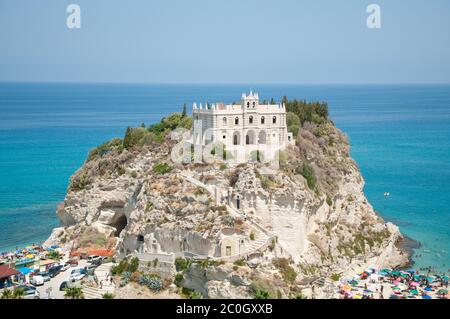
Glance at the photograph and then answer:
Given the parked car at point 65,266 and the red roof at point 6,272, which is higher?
the red roof at point 6,272

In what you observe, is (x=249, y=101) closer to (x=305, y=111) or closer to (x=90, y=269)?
(x=305, y=111)

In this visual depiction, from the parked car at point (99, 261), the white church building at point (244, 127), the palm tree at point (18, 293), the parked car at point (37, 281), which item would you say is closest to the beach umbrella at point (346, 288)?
the white church building at point (244, 127)

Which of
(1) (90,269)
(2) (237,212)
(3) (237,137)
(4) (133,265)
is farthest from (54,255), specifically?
(3) (237,137)

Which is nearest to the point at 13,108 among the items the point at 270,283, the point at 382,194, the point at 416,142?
the point at 416,142

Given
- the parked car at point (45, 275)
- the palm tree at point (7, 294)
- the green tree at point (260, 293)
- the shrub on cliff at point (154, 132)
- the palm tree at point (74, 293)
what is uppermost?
the shrub on cliff at point (154, 132)

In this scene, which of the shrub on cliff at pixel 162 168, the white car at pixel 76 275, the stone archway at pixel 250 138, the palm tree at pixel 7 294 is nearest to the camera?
the palm tree at pixel 7 294

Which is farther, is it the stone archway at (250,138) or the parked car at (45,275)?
the stone archway at (250,138)

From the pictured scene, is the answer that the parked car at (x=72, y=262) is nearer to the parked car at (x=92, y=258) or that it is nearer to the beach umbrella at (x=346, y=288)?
the parked car at (x=92, y=258)
